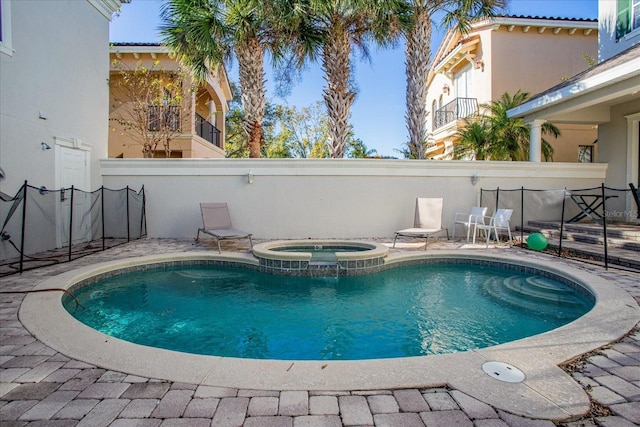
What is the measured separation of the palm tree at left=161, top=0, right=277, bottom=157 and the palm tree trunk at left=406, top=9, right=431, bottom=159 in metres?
4.14

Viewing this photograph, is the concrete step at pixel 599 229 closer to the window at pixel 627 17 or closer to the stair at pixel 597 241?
the stair at pixel 597 241

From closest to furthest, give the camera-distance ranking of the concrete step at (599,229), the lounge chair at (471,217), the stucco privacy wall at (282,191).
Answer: the concrete step at (599,229)
the lounge chair at (471,217)
the stucco privacy wall at (282,191)

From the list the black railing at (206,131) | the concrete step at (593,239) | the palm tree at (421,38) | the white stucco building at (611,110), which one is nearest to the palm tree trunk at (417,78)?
the palm tree at (421,38)

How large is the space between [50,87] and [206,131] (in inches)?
456

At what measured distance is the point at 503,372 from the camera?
260 cm

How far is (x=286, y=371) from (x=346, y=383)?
453 mm

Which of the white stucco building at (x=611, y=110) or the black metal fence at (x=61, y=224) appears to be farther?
the white stucco building at (x=611, y=110)

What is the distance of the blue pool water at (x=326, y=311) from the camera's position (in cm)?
403

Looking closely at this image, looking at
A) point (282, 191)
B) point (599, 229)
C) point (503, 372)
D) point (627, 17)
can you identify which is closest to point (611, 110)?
point (627, 17)

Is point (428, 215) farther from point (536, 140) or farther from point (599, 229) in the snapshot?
point (536, 140)

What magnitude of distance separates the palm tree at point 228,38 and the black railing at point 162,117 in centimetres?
451

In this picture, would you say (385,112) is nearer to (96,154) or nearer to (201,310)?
Answer: (96,154)

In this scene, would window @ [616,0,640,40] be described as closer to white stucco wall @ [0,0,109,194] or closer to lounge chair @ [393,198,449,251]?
lounge chair @ [393,198,449,251]

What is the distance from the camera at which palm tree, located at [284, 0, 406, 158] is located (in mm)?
10398
